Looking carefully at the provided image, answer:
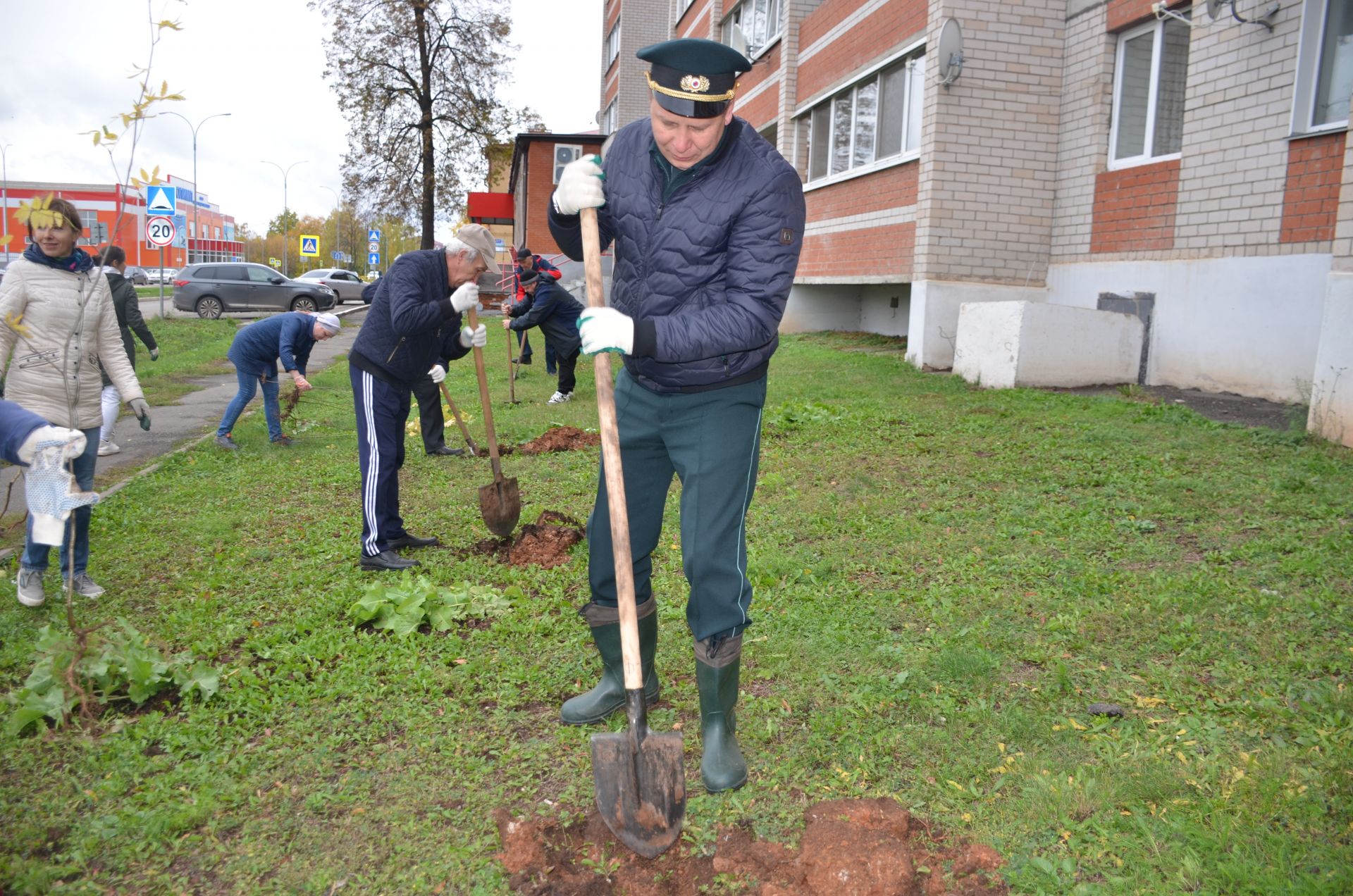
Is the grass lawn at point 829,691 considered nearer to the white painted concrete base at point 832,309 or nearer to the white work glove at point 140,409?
the white work glove at point 140,409

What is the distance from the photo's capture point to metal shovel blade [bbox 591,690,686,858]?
2678 millimetres

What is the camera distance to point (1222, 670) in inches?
139

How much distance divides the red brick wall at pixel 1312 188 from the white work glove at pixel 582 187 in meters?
7.24

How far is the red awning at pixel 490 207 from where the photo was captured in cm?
3475

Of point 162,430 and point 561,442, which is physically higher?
point 561,442

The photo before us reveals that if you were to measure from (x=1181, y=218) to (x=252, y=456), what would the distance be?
8988 mm

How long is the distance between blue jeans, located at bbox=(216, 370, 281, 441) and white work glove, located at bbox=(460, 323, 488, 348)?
3.64 m

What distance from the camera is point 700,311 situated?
2783 mm

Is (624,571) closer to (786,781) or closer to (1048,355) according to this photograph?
(786,781)

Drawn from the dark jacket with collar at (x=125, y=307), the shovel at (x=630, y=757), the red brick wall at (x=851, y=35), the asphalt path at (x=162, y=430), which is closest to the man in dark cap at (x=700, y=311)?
the shovel at (x=630, y=757)

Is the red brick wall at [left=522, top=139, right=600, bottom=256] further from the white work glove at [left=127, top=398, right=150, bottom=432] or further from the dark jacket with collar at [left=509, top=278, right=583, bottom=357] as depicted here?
the white work glove at [left=127, top=398, right=150, bottom=432]

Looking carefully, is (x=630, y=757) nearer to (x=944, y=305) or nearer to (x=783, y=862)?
(x=783, y=862)

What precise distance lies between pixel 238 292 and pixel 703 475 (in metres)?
30.4

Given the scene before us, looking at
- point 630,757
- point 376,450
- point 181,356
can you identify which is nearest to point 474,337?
point 376,450
